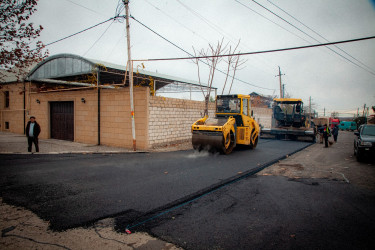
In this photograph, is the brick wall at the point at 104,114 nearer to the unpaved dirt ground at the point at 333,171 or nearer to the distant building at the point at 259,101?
the unpaved dirt ground at the point at 333,171

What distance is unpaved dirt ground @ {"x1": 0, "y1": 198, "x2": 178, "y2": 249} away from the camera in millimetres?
2967

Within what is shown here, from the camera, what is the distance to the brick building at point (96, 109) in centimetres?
1270

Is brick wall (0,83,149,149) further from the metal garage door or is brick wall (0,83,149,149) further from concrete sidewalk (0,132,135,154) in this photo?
concrete sidewalk (0,132,135,154)

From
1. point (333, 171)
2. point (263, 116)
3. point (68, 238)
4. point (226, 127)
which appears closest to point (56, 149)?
Answer: point (226, 127)

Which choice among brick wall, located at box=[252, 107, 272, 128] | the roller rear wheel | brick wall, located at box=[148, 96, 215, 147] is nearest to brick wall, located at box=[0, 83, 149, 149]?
brick wall, located at box=[148, 96, 215, 147]

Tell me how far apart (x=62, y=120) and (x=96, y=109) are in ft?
13.6

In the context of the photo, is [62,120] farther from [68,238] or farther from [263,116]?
[263,116]

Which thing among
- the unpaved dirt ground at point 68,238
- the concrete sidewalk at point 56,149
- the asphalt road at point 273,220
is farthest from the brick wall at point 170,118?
the unpaved dirt ground at point 68,238

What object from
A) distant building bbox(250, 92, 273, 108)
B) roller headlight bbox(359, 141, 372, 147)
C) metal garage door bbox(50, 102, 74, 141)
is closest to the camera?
roller headlight bbox(359, 141, 372, 147)

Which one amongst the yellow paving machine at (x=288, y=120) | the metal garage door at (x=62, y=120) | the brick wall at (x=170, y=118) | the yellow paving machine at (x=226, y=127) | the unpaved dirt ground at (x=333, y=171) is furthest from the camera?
the yellow paving machine at (x=288, y=120)

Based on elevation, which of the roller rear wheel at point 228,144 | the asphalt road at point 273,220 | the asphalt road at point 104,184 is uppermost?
the roller rear wheel at point 228,144

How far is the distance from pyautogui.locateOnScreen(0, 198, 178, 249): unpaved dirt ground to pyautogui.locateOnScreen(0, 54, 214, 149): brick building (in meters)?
8.80

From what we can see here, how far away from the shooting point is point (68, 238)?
3.15 metres

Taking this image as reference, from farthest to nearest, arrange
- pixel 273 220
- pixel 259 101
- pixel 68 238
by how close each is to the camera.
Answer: pixel 259 101, pixel 273 220, pixel 68 238
